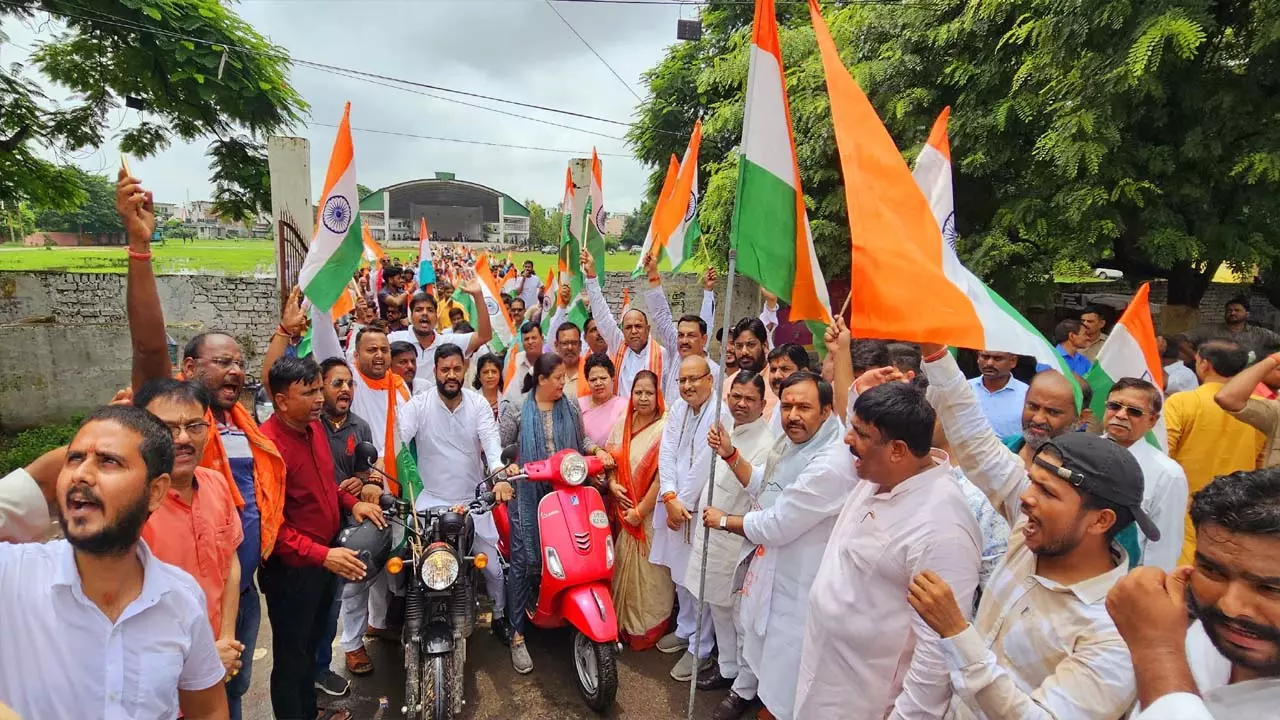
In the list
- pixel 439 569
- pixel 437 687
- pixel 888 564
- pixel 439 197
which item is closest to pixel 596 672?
pixel 437 687

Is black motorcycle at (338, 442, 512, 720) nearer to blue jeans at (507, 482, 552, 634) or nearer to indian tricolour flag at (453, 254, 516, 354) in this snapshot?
blue jeans at (507, 482, 552, 634)

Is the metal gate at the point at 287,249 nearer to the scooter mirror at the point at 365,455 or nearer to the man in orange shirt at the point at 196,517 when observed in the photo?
the scooter mirror at the point at 365,455

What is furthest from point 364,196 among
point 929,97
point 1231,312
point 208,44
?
point 1231,312

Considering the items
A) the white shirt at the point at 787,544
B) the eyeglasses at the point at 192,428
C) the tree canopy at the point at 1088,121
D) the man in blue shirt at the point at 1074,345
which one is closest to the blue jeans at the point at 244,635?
the eyeglasses at the point at 192,428

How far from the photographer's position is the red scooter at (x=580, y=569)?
3299 millimetres

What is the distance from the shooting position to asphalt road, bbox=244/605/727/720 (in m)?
3.37

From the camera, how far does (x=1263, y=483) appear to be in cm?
126

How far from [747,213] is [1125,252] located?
8308mm

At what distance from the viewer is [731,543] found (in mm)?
3543

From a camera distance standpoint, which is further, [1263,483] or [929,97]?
[929,97]

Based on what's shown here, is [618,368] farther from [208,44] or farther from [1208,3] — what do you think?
[208,44]

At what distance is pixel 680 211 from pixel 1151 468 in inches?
143

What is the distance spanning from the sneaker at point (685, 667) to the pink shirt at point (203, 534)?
2387mm

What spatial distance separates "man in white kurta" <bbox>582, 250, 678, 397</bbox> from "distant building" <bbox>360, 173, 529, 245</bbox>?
176ft
